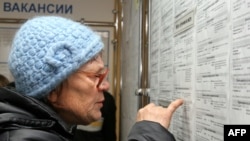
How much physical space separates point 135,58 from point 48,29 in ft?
3.87

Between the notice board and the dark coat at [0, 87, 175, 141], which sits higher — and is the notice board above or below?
above

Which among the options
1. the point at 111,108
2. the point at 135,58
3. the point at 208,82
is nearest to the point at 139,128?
the point at 208,82

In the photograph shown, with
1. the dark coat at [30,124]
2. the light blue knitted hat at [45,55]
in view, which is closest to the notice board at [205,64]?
the dark coat at [30,124]

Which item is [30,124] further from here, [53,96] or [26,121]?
[53,96]

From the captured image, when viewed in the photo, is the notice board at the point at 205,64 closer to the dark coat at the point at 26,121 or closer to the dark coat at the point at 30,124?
the dark coat at the point at 30,124

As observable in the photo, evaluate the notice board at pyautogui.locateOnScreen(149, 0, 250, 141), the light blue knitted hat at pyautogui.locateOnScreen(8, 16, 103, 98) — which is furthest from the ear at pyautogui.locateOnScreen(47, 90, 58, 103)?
the notice board at pyautogui.locateOnScreen(149, 0, 250, 141)

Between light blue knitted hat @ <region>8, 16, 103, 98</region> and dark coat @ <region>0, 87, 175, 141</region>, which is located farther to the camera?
light blue knitted hat @ <region>8, 16, 103, 98</region>

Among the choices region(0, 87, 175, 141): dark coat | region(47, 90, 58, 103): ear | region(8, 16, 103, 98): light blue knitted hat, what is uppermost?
region(8, 16, 103, 98): light blue knitted hat

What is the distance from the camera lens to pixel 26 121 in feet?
2.63

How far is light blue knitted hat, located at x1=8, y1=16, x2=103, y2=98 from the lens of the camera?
928 millimetres

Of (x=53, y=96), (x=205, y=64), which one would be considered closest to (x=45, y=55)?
(x=53, y=96)

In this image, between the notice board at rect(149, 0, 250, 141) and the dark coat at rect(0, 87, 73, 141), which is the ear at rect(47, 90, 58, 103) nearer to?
the dark coat at rect(0, 87, 73, 141)

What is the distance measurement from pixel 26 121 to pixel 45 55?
0.20 m

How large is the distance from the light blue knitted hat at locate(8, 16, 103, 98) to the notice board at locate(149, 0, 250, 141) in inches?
13.3
